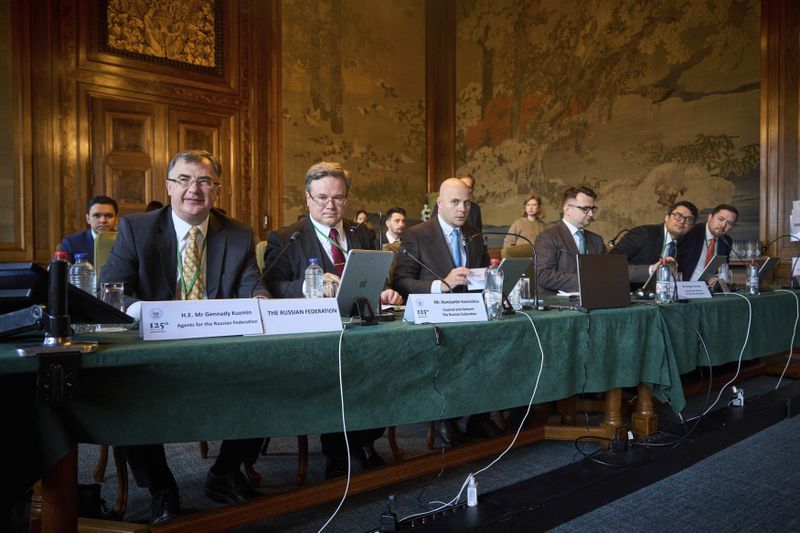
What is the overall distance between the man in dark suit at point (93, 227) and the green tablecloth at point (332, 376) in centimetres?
289

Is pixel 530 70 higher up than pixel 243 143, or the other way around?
pixel 530 70

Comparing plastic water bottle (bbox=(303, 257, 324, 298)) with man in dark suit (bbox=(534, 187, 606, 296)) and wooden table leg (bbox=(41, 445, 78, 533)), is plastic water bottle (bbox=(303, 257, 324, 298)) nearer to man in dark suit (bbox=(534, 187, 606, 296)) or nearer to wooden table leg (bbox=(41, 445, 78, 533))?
wooden table leg (bbox=(41, 445, 78, 533))

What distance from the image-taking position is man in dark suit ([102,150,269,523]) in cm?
217

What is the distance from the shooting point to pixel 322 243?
2.76m

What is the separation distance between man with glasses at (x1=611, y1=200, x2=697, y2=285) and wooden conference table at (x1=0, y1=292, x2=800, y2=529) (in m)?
1.86

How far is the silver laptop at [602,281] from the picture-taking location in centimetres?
235

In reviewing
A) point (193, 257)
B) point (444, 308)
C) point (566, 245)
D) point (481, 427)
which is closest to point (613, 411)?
point (481, 427)

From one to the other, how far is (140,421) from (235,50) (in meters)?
7.19

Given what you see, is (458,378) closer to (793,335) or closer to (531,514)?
(531,514)

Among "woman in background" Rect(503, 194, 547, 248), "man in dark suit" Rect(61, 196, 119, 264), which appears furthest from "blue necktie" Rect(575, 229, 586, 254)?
"woman in background" Rect(503, 194, 547, 248)

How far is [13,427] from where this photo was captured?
1.18 m

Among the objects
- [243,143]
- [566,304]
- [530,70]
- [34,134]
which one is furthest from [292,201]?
[566,304]

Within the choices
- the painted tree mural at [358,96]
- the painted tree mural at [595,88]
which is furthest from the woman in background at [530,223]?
the painted tree mural at [358,96]

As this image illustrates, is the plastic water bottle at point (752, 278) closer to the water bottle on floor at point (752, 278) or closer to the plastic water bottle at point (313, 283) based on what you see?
the water bottle on floor at point (752, 278)
